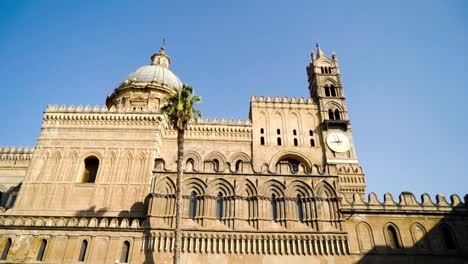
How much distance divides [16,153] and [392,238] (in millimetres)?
35950

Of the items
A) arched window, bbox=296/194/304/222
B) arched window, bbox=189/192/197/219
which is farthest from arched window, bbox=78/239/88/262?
arched window, bbox=296/194/304/222

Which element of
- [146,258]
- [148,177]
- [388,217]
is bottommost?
[146,258]

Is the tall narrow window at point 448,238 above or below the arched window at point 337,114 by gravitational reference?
below

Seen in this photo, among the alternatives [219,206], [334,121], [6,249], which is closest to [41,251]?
[6,249]

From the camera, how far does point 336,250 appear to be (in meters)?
20.4

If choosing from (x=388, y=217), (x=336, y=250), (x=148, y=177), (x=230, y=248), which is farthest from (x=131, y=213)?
(x=388, y=217)

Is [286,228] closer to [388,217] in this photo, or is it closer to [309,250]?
[309,250]

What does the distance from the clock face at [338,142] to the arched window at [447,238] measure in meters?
11.8

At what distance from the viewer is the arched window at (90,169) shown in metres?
29.0

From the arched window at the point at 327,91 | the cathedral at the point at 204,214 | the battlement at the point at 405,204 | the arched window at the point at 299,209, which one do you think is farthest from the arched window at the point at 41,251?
the arched window at the point at 327,91

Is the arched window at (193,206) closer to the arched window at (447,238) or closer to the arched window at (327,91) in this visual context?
the arched window at (447,238)

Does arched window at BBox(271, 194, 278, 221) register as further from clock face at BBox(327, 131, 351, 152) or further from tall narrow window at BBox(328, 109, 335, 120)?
tall narrow window at BBox(328, 109, 335, 120)

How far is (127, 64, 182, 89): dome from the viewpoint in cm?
4078

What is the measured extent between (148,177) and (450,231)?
855 inches
